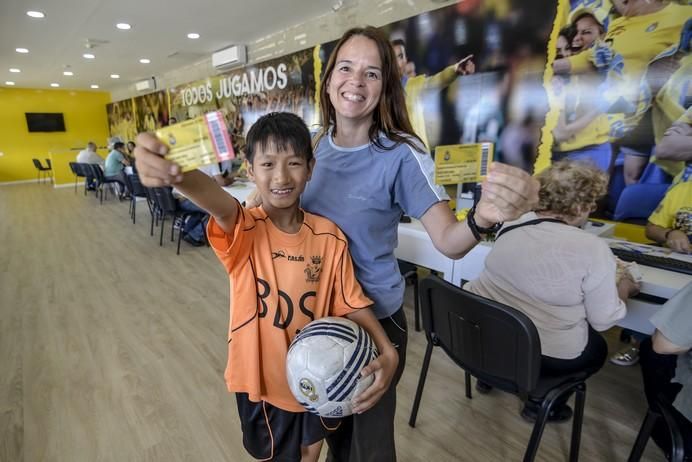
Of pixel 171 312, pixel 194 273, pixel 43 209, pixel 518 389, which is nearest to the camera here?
pixel 518 389

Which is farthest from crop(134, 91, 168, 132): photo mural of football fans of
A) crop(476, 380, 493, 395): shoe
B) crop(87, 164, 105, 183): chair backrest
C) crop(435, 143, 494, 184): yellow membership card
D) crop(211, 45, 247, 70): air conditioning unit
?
crop(435, 143, 494, 184): yellow membership card

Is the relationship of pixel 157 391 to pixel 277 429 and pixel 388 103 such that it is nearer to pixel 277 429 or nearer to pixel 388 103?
pixel 277 429

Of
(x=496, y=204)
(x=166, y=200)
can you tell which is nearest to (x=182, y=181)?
(x=496, y=204)

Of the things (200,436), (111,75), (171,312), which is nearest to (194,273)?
(171,312)

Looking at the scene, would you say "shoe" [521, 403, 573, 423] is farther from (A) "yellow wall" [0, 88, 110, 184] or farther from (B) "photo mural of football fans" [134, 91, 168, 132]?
(A) "yellow wall" [0, 88, 110, 184]

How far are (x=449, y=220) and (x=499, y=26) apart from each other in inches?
121

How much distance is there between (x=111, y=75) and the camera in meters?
10.0

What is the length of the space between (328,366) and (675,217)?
2.66 meters

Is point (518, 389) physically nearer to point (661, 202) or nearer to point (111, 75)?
point (661, 202)

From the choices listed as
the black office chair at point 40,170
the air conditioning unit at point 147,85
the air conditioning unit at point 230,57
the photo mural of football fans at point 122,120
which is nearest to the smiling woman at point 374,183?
the air conditioning unit at point 230,57

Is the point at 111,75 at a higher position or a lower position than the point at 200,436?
higher

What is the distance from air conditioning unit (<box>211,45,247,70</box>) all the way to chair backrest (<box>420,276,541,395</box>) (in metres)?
6.48

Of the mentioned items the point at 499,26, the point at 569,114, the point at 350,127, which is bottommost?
the point at 350,127

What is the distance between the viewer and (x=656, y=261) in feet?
5.90
